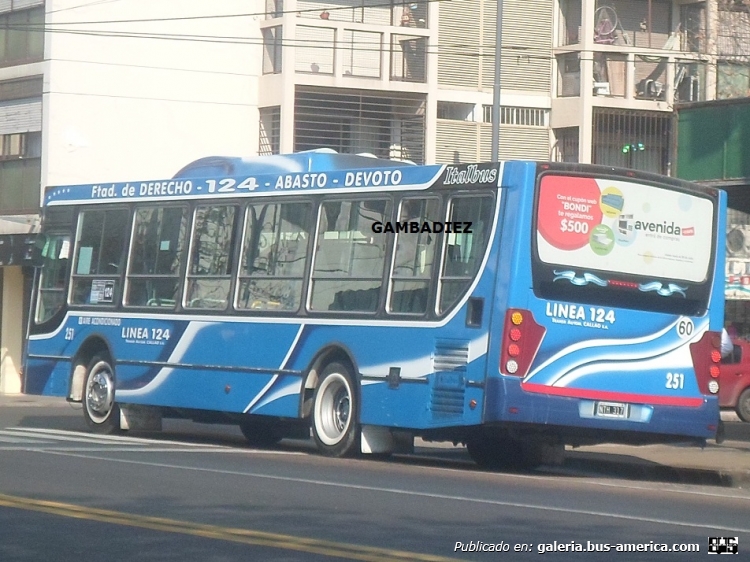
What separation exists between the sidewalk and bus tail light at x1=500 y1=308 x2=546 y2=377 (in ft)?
8.08

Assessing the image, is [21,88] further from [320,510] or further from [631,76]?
[320,510]

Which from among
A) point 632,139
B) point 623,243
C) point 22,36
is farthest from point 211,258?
point 632,139

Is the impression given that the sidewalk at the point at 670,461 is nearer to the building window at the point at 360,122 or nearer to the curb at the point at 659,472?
the curb at the point at 659,472

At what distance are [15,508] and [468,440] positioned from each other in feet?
19.4

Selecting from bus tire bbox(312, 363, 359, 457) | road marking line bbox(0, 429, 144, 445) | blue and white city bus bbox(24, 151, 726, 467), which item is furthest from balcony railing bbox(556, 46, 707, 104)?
bus tire bbox(312, 363, 359, 457)

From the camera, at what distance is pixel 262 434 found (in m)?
18.2

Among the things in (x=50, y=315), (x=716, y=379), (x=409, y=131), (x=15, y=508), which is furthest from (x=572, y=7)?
(x=15, y=508)

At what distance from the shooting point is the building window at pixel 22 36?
33.1 m

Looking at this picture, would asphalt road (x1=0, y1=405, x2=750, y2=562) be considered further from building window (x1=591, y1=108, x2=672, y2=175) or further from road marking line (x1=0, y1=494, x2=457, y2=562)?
building window (x1=591, y1=108, x2=672, y2=175)

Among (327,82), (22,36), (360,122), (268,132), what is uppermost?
(22,36)

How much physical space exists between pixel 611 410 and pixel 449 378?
1538 mm

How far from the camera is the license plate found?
13.7 metres

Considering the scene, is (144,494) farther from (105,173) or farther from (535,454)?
(105,173)

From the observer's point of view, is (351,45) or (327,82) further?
(351,45)
